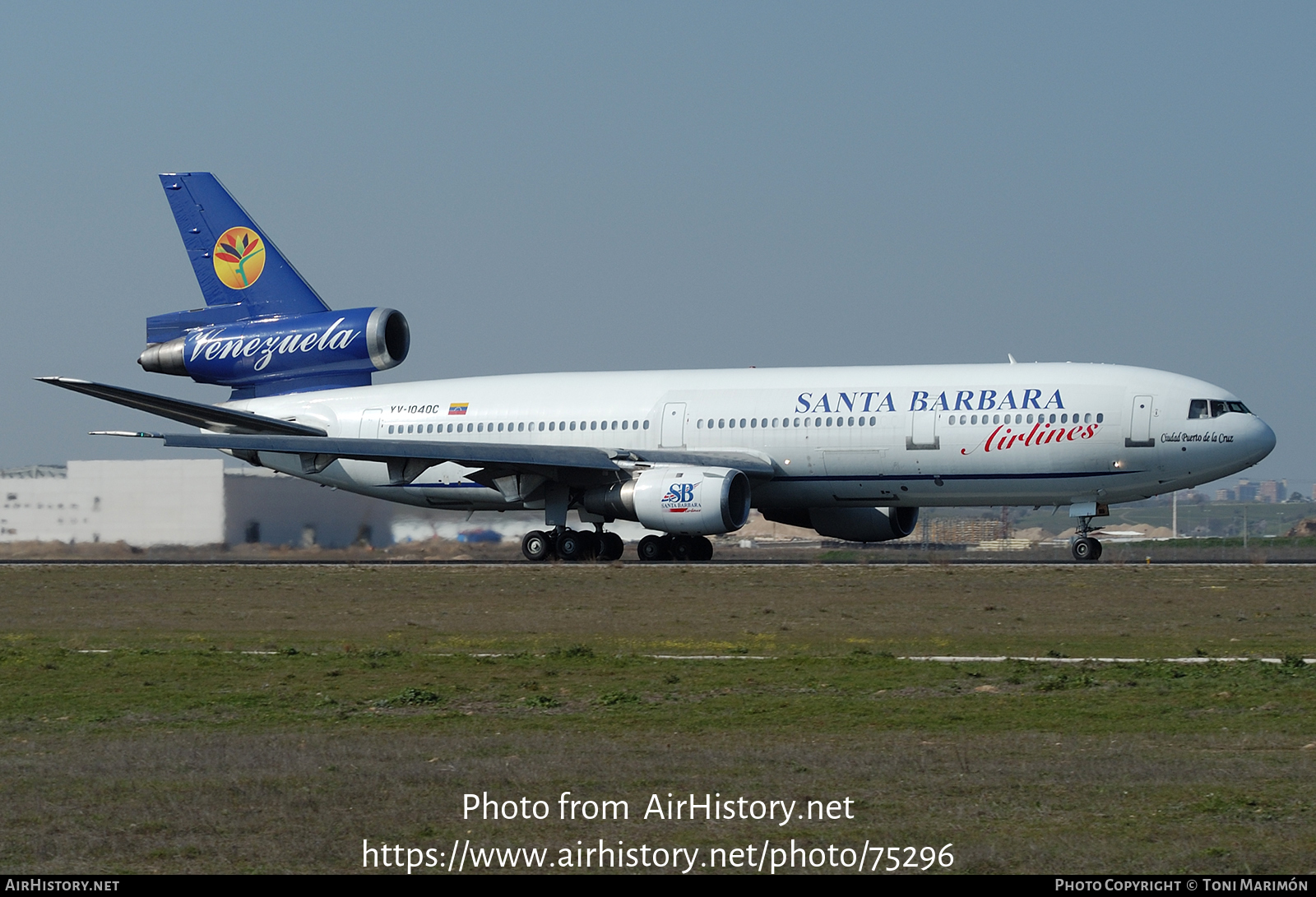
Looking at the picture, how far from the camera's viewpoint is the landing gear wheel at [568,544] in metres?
34.0

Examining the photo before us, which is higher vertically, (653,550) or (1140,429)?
(1140,429)

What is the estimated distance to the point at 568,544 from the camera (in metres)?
34.1

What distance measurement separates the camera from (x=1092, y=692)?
485 inches

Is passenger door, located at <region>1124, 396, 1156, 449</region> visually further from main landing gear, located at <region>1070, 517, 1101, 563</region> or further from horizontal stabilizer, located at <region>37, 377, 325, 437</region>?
horizontal stabilizer, located at <region>37, 377, 325, 437</region>

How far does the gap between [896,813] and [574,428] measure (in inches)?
1079

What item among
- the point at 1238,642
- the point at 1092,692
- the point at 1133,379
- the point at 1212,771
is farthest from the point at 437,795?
the point at 1133,379

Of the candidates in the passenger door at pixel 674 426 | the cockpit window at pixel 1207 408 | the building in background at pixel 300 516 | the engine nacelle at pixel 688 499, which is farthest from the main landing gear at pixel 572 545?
the cockpit window at pixel 1207 408

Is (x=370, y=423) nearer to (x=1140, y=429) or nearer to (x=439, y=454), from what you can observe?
(x=439, y=454)

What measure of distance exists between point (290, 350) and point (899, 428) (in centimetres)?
1596

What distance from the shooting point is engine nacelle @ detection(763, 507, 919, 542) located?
3519 centimetres

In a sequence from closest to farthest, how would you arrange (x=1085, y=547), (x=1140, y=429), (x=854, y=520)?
(x=1140, y=429) < (x=1085, y=547) < (x=854, y=520)

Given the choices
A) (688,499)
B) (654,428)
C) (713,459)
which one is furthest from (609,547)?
(688,499)

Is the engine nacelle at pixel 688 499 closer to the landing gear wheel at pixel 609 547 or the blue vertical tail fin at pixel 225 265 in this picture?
the landing gear wheel at pixel 609 547
